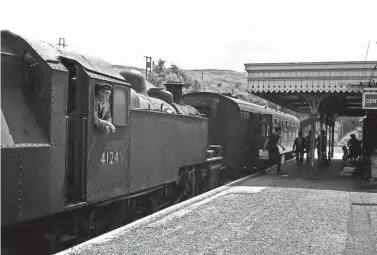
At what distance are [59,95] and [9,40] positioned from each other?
78 cm

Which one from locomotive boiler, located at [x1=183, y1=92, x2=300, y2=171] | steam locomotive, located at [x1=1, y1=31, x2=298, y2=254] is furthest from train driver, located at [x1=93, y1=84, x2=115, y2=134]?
locomotive boiler, located at [x1=183, y1=92, x2=300, y2=171]

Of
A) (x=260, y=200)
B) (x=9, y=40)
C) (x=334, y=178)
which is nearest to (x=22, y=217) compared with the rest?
(x=9, y=40)

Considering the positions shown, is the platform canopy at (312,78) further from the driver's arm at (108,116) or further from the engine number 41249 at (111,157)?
the driver's arm at (108,116)

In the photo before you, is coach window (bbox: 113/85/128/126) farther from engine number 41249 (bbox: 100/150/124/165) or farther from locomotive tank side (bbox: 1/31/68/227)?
locomotive tank side (bbox: 1/31/68/227)

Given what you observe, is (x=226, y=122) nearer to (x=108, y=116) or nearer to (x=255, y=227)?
(x=255, y=227)

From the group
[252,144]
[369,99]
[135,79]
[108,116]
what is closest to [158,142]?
[135,79]

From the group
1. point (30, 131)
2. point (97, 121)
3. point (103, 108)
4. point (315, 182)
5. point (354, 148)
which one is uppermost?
point (103, 108)

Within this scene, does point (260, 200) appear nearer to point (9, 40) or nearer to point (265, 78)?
point (9, 40)

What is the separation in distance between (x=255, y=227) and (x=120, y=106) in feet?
9.03

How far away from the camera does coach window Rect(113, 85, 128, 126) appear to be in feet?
20.2

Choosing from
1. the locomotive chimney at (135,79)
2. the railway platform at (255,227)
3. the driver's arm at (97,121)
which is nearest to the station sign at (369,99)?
the railway platform at (255,227)

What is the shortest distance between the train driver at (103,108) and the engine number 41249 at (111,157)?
362mm

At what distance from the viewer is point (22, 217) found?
4234 millimetres

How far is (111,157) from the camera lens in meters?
6.21
